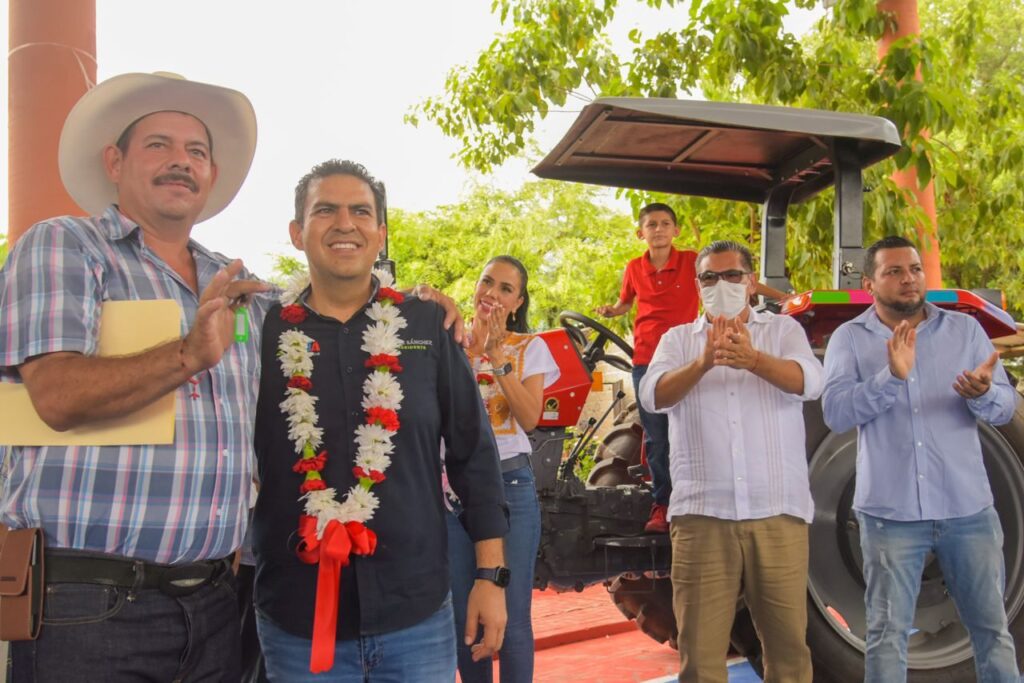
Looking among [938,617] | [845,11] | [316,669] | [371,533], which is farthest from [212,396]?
[845,11]

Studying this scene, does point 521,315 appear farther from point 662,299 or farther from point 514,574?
point 514,574

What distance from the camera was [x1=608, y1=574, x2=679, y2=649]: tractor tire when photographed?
4.33 metres

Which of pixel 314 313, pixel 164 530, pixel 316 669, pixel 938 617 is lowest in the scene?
pixel 938 617

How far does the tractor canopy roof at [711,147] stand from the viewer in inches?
144

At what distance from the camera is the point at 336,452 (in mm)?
2104

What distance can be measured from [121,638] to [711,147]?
10.5 ft

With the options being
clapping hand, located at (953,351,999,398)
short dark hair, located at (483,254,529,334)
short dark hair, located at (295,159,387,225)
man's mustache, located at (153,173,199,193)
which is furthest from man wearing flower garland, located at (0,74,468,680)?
clapping hand, located at (953,351,999,398)

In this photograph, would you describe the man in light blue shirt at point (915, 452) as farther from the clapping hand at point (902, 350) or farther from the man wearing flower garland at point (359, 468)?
the man wearing flower garland at point (359, 468)

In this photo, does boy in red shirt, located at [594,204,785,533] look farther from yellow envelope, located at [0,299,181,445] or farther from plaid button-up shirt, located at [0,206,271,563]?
yellow envelope, located at [0,299,181,445]

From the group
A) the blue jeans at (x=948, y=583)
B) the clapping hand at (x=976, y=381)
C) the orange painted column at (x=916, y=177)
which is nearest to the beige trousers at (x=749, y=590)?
the blue jeans at (x=948, y=583)

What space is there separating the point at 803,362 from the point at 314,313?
184 centimetres

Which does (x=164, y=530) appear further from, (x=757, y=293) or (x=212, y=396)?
(x=757, y=293)

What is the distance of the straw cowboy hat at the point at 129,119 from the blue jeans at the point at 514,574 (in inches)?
55.8

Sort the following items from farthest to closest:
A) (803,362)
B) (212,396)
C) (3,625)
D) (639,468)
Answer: (639,468), (803,362), (212,396), (3,625)
